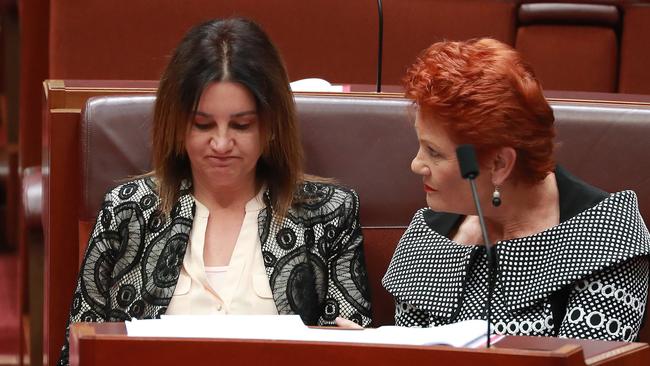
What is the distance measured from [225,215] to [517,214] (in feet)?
1.37

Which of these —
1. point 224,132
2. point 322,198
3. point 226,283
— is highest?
point 224,132

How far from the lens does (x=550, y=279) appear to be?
1.48 meters

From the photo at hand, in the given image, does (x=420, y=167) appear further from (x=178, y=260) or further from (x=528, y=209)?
(x=178, y=260)

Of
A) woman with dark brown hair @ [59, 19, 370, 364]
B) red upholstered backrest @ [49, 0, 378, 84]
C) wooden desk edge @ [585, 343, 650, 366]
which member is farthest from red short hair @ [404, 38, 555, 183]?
red upholstered backrest @ [49, 0, 378, 84]

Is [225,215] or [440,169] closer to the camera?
[440,169]

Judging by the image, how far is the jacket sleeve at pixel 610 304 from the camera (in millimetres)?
1414

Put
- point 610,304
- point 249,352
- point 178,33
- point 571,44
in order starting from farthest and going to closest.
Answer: point 571,44 → point 178,33 → point 610,304 → point 249,352

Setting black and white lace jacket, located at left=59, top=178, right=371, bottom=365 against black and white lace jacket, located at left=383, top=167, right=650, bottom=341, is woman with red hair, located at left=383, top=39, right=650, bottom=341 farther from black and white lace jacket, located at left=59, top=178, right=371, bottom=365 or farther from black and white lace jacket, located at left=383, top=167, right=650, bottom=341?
black and white lace jacket, located at left=59, top=178, right=371, bottom=365

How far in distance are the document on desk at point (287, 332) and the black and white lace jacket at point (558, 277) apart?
1.06 feet

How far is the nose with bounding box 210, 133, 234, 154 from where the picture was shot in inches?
62.1

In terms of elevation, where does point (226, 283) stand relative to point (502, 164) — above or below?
below

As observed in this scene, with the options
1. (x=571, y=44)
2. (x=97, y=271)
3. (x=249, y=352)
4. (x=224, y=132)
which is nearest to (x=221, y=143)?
(x=224, y=132)

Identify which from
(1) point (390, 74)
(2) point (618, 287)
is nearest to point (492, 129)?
(2) point (618, 287)

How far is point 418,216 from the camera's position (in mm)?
1694
